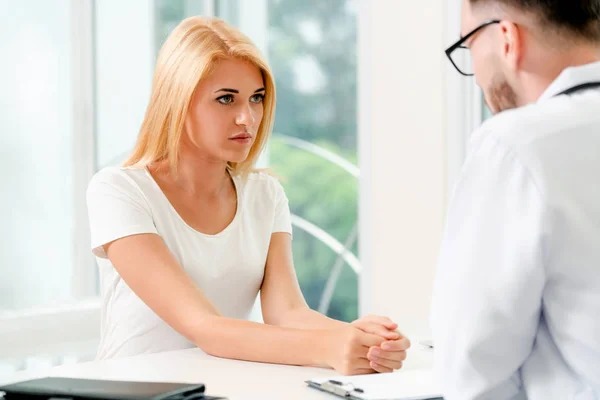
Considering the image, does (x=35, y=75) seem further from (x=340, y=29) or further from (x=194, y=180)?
(x=340, y=29)

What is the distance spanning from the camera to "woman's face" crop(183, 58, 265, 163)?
2199 millimetres

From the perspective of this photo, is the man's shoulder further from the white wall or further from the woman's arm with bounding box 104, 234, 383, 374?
the white wall

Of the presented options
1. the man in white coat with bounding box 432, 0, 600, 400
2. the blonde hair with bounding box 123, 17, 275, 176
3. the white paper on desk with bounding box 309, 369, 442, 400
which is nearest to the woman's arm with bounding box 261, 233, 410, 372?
the white paper on desk with bounding box 309, 369, 442, 400

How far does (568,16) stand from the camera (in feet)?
3.85

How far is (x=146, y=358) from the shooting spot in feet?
5.88

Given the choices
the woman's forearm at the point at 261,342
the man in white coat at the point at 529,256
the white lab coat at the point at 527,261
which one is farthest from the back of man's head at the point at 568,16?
the woman's forearm at the point at 261,342

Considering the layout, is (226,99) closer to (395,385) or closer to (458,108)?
(395,385)

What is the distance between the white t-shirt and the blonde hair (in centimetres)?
9

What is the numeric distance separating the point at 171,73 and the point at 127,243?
487mm

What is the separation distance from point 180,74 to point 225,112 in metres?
0.15

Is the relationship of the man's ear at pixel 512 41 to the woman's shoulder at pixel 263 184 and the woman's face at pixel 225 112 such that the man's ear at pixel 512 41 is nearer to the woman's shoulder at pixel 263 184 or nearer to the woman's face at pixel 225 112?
the woman's face at pixel 225 112

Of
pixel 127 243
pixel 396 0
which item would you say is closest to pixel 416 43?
pixel 396 0

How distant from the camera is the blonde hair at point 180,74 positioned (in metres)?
2.18

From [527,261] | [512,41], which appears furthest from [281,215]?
[527,261]
